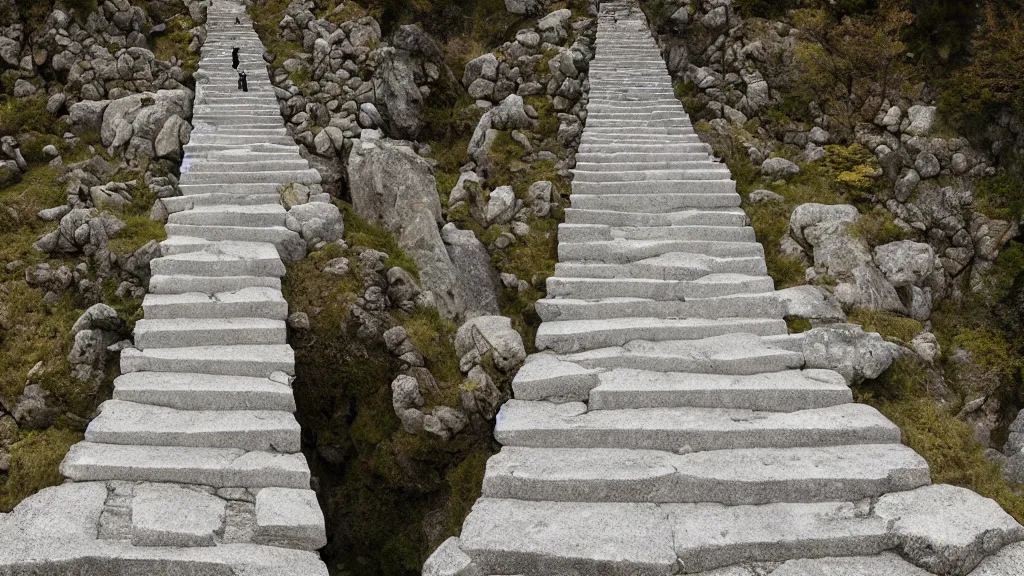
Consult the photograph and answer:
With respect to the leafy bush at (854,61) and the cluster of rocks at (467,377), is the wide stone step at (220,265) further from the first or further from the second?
the leafy bush at (854,61)

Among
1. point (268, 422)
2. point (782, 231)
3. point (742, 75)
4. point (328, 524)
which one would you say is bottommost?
point (328, 524)

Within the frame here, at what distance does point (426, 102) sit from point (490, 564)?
12367 millimetres

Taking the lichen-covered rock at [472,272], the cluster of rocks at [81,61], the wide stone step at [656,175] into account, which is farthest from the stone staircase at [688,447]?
the cluster of rocks at [81,61]

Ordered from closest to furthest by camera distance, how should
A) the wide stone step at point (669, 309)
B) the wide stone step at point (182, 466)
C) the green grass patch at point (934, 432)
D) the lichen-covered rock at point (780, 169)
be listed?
the wide stone step at point (182, 466), the green grass patch at point (934, 432), the wide stone step at point (669, 309), the lichen-covered rock at point (780, 169)

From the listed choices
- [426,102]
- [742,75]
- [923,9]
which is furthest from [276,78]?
[923,9]

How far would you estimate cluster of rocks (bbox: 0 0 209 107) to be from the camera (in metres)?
15.5

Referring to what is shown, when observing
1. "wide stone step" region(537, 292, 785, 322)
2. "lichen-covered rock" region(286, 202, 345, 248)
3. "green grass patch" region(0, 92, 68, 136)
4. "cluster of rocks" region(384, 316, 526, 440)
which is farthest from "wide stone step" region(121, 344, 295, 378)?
"green grass patch" region(0, 92, 68, 136)

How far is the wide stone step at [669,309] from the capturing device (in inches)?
439

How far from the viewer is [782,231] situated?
1277cm

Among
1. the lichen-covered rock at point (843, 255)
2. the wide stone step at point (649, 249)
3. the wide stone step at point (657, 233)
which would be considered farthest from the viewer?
the wide stone step at point (657, 233)

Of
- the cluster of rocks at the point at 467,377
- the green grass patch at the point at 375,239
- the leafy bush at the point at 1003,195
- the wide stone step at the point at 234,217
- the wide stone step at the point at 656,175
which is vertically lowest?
the cluster of rocks at the point at 467,377

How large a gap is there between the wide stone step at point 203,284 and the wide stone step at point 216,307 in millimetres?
231

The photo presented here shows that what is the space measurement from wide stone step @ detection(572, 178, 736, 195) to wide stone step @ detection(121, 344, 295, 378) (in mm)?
7130

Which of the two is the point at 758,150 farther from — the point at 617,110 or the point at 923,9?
the point at 923,9
